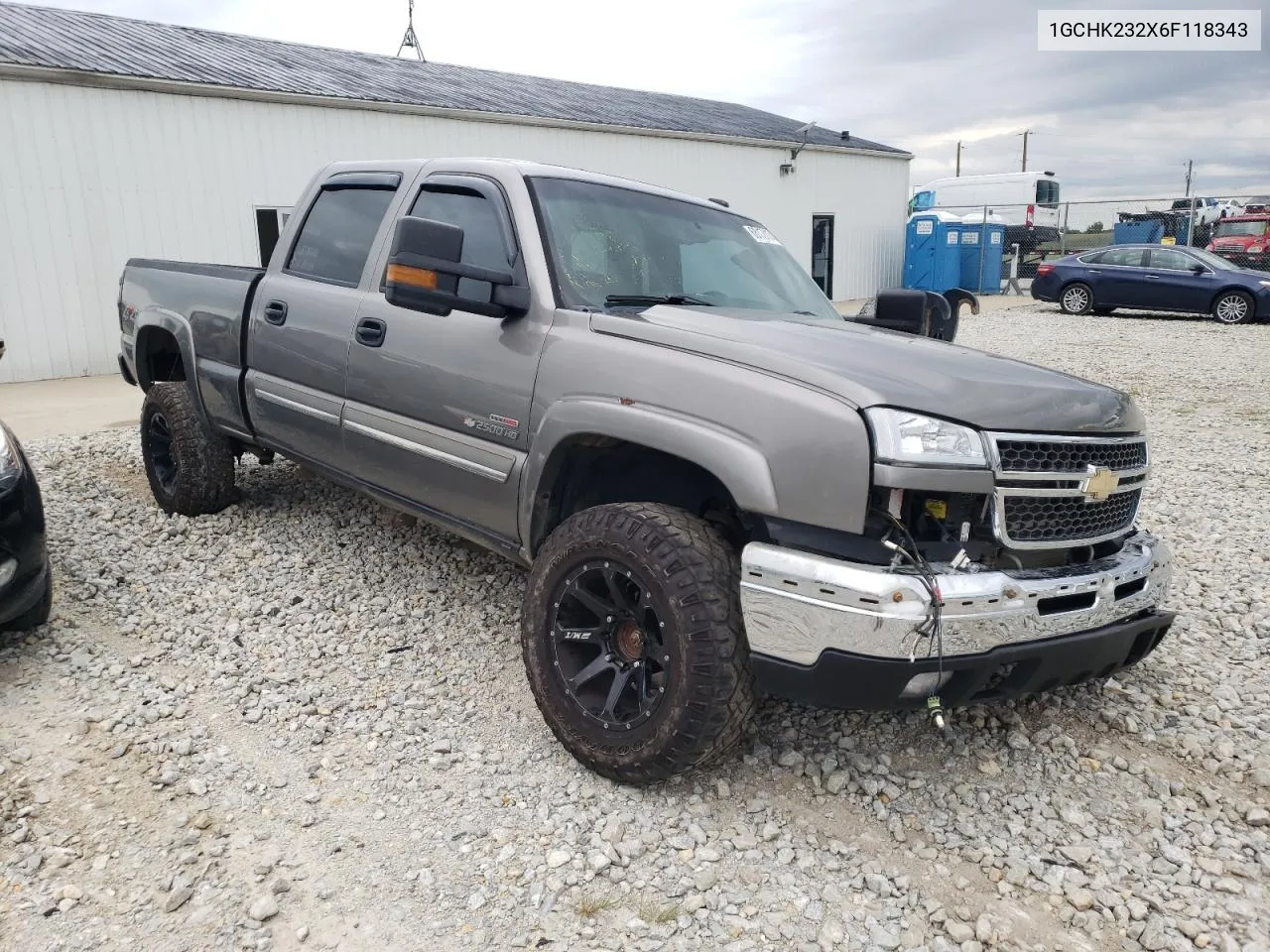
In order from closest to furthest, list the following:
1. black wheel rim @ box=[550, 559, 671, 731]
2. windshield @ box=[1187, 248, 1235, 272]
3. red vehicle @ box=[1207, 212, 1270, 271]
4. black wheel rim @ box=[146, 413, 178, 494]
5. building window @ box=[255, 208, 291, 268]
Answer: black wheel rim @ box=[550, 559, 671, 731], black wheel rim @ box=[146, 413, 178, 494], building window @ box=[255, 208, 291, 268], windshield @ box=[1187, 248, 1235, 272], red vehicle @ box=[1207, 212, 1270, 271]

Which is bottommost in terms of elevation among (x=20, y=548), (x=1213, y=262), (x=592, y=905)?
(x=592, y=905)

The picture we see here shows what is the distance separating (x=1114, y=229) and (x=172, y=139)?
26567 millimetres

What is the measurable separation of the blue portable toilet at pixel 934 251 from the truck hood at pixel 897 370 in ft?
67.5

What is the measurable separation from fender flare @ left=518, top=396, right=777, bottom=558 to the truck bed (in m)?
2.27

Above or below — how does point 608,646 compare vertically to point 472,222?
below

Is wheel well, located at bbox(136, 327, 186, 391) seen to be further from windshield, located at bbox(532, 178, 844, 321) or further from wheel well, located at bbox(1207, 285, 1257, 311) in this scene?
wheel well, located at bbox(1207, 285, 1257, 311)

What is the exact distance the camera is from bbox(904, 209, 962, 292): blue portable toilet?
22.4 meters

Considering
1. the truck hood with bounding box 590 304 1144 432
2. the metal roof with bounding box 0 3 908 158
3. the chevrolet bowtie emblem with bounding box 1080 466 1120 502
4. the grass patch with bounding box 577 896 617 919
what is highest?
the metal roof with bounding box 0 3 908 158

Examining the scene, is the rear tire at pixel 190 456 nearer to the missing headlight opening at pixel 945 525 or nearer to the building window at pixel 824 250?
the missing headlight opening at pixel 945 525

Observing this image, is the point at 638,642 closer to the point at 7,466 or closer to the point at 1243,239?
the point at 7,466

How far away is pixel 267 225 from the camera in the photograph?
12469 mm

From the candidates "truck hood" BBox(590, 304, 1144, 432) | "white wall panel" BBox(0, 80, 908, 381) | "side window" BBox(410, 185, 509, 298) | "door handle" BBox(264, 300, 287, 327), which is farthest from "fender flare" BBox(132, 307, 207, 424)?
→ "white wall panel" BBox(0, 80, 908, 381)

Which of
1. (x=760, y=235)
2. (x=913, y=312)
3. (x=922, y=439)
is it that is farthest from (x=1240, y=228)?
(x=922, y=439)

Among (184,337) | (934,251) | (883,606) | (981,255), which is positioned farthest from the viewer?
(981,255)
